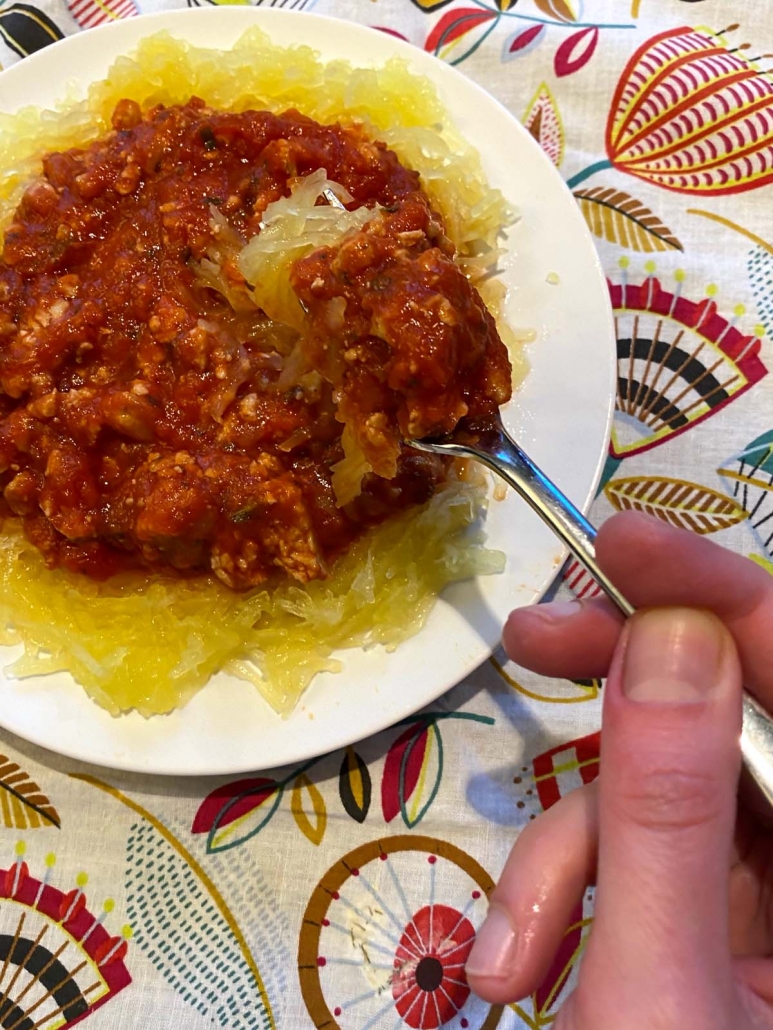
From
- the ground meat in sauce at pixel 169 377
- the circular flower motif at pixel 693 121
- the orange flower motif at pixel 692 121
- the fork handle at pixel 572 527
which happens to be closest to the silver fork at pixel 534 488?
the fork handle at pixel 572 527

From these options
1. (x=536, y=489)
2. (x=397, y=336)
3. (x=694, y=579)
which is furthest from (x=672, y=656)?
(x=397, y=336)

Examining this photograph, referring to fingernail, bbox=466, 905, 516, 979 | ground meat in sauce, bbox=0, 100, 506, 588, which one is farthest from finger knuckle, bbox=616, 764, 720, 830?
ground meat in sauce, bbox=0, 100, 506, 588

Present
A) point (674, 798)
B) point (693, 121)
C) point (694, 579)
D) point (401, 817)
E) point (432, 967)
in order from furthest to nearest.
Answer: point (693, 121)
point (401, 817)
point (432, 967)
point (694, 579)
point (674, 798)

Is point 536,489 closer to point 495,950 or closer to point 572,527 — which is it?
point 572,527

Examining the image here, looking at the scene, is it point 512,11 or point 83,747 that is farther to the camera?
point 512,11

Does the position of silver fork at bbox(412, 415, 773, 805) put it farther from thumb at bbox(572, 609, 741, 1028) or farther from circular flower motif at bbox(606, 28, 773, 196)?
circular flower motif at bbox(606, 28, 773, 196)

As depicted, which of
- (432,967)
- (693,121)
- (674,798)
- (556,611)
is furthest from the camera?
(693,121)

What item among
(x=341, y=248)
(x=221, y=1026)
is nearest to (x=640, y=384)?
(x=341, y=248)

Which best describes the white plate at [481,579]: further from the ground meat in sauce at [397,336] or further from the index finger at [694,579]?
the index finger at [694,579]

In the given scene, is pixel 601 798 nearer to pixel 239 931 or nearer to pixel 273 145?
pixel 239 931
